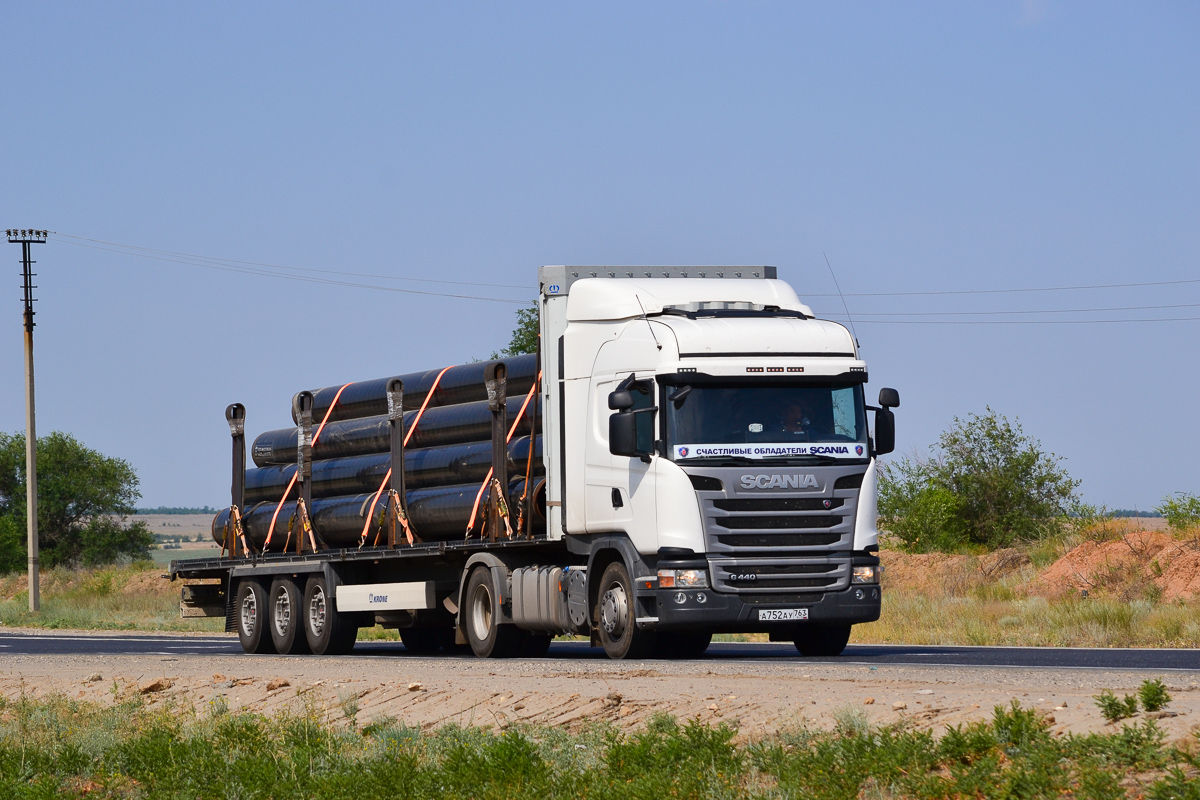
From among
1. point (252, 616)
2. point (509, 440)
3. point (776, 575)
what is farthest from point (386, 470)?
point (776, 575)

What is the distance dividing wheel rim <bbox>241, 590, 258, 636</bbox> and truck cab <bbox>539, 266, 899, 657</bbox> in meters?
8.52

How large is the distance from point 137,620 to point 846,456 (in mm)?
29123

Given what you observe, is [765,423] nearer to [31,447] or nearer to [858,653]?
[858,653]

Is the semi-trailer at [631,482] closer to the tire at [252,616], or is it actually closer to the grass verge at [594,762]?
the tire at [252,616]

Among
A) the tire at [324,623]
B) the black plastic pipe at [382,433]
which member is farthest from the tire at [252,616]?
the black plastic pipe at [382,433]

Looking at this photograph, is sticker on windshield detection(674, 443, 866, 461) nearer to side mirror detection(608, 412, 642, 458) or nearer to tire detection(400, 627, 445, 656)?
side mirror detection(608, 412, 642, 458)

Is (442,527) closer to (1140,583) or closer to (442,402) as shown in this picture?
(442,402)

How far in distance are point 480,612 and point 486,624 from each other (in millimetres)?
200

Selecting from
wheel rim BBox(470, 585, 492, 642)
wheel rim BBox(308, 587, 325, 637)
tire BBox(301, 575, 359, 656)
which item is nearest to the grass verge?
wheel rim BBox(470, 585, 492, 642)

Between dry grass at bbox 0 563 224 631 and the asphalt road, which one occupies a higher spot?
the asphalt road

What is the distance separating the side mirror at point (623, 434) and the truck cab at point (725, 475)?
1 centimetres

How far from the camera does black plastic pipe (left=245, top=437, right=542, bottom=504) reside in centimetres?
2008

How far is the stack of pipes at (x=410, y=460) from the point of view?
19.6 metres

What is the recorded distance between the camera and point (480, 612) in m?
19.9
